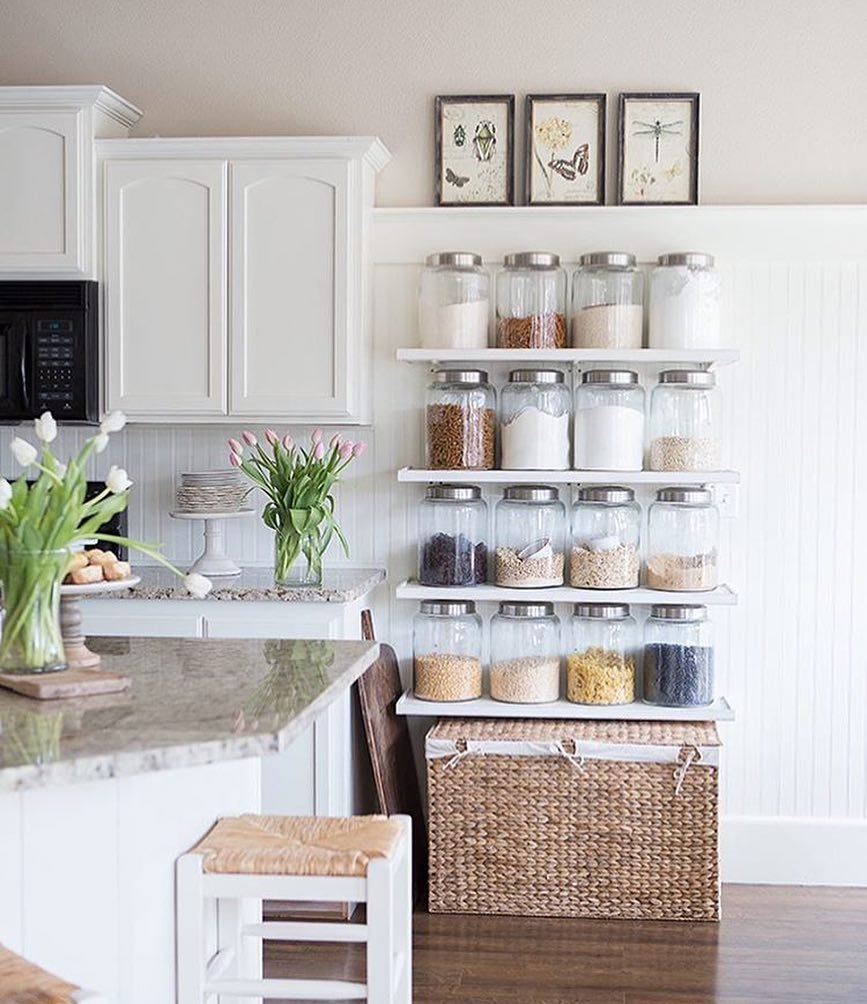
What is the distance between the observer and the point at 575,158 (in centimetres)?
441

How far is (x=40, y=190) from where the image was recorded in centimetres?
417

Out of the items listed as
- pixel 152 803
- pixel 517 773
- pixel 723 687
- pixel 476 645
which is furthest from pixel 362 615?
pixel 152 803

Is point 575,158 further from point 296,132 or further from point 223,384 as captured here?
point 223,384

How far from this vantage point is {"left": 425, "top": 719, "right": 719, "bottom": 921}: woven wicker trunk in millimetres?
4035

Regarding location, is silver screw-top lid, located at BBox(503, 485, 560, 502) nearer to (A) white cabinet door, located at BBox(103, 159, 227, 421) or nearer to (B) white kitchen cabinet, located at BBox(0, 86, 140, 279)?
(A) white cabinet door, located at BBox(103, 159, 227, 421)

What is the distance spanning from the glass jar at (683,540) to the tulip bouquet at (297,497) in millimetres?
912

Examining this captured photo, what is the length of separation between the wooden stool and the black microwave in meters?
1.95

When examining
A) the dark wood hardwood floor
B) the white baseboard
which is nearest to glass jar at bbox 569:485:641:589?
the white baseboard

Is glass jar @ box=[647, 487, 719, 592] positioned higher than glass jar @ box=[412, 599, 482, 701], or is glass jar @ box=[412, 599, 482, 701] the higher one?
glass jar @ box=[647, 487, 719, 592]

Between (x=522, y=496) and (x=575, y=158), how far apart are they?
1051 mm

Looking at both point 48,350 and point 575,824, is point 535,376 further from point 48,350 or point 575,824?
point 48,350

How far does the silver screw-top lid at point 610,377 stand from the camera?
4.18 m

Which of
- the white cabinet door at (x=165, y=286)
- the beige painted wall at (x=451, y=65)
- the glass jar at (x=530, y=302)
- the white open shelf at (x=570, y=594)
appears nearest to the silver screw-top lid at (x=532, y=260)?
the glass jar at (x=530, y=302)

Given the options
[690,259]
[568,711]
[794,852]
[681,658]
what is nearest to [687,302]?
[690,259]
